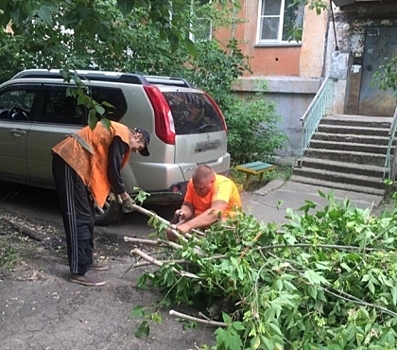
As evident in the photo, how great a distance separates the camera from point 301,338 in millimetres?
2566

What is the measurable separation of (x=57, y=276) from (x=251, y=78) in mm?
8549

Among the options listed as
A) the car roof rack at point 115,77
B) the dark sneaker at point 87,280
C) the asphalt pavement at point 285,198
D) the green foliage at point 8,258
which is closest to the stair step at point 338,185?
the asphalt pavement at point 285,198

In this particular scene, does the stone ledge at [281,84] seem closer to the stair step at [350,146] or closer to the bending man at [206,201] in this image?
the stair step at [350,146]

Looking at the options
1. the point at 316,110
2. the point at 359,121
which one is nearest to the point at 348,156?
the point at 359,121

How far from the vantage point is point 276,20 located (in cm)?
1156

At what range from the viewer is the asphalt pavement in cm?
690

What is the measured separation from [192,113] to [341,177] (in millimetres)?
3927

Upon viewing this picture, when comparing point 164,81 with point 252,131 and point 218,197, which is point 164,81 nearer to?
point 218,197

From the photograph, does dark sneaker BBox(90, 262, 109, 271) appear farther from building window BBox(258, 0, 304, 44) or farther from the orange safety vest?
building window BBox(258, 0, 304, 44)

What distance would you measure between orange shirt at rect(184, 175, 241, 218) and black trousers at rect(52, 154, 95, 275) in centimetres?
97

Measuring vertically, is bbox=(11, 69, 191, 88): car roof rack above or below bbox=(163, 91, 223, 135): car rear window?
above

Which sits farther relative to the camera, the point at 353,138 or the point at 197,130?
the point at 353,138

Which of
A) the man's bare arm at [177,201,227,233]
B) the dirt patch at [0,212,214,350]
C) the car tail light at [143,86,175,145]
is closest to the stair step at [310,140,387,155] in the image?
the car tail light at [143,86,175,145]

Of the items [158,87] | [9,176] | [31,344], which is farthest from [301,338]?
[9,176]
